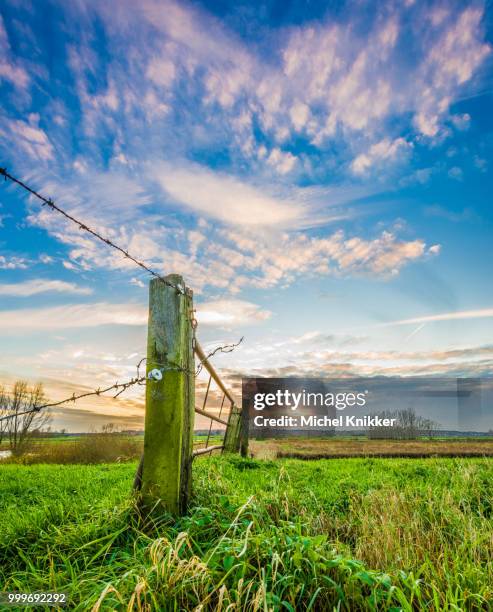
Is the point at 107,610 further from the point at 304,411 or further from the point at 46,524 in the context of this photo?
the point at 304,411

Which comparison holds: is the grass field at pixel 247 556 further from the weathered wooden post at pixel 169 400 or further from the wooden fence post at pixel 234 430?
the wooden fence post at pixel 234 430

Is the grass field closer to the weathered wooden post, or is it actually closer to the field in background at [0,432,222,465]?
the weathered wooden post

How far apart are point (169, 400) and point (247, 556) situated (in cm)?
126

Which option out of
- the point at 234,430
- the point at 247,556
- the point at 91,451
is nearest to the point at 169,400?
the point at 247,556

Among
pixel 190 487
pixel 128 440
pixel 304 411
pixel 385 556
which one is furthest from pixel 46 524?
pixel 304 411

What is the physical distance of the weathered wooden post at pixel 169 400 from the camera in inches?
127

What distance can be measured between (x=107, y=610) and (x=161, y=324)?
193 centimetres

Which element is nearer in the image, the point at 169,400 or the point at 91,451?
the point at 169,400

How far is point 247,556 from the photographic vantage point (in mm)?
2502

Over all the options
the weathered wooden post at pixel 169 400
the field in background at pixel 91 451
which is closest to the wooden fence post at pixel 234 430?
the field in background at pixel 91 451

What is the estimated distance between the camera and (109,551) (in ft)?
9.26

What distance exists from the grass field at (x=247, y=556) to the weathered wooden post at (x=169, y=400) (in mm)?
206

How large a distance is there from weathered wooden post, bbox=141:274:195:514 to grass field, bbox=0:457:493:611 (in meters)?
0.21

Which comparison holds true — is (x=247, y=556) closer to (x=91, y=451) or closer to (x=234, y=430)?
(x=234, y=430)
